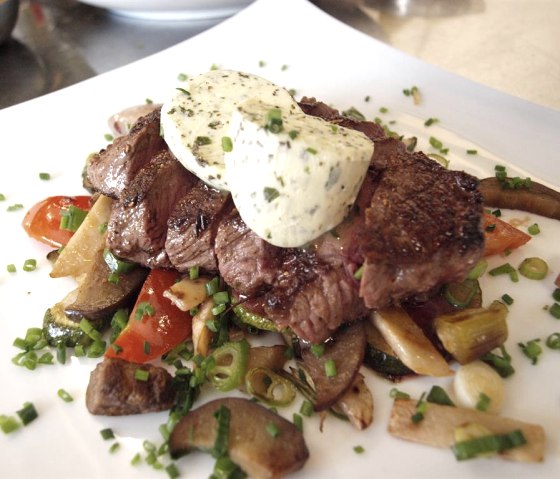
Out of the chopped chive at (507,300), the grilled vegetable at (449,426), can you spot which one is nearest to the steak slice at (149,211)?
the grilled vegetable at (449,426)

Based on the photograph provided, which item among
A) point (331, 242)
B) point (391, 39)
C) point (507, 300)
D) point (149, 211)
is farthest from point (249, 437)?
point (391, 39)

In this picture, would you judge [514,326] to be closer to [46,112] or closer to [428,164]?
[428,164]

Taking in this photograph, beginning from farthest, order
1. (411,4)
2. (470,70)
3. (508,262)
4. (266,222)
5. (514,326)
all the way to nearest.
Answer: (411,4), (470,70), (508,262), (514,326), (266,222)

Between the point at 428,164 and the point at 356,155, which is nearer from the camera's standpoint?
the point at 356,155

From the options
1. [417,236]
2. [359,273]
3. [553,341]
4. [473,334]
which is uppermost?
[417,236]

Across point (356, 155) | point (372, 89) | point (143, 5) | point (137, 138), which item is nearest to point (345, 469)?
point (356, 155)

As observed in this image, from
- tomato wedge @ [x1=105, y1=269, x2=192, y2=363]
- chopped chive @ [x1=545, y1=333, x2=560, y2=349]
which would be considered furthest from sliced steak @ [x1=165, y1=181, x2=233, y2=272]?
chopped chive @ [x1=545, y1=333, x2=560, y2=349]

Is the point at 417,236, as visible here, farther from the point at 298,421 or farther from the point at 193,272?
the point at 193,272
